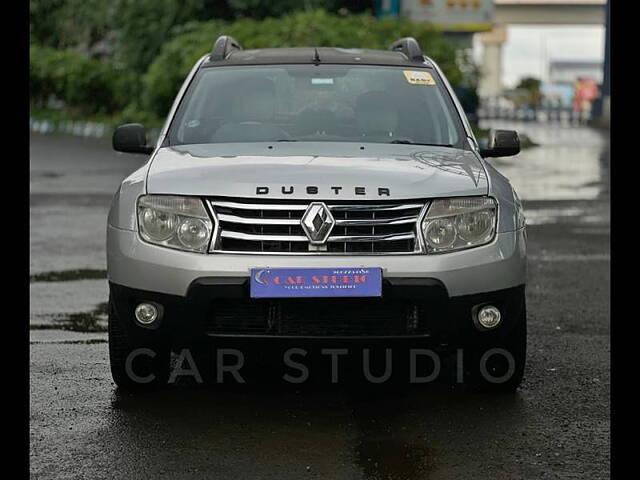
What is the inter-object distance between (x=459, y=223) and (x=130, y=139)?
7.09ft

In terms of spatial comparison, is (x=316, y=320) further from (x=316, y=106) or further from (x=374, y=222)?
(x=316, y=106)

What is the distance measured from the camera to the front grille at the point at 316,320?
6.02m

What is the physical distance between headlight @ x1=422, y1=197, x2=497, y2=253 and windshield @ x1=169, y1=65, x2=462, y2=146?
3.59 ft

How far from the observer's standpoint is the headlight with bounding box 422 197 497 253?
612cm

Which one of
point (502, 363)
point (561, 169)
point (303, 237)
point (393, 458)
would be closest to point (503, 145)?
point (502, 363)

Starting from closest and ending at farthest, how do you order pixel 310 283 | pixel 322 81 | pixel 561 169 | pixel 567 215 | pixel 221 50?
pixel 310 283
pixel 322 81
pixel 221 50
pixel 567 215
pixel 561 169

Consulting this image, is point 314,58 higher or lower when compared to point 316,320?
higher

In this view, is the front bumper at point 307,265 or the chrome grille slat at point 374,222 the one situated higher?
the chrome grille slat at point 374,222

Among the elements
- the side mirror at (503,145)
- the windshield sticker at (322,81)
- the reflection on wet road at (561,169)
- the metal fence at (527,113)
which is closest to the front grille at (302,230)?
the side mirror at (503,145)

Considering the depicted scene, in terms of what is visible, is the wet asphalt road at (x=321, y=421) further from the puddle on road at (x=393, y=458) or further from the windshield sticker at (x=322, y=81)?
the windshield sticker at (x=322, y=81)

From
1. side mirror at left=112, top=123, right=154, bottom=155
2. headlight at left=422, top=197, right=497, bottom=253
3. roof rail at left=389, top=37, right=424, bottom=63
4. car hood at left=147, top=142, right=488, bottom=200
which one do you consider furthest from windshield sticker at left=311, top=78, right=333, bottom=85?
headlight at left=422, top=197, right=497, bottom=253

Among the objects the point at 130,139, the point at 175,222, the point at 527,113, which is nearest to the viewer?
the point at 175,222

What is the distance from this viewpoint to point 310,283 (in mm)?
5910

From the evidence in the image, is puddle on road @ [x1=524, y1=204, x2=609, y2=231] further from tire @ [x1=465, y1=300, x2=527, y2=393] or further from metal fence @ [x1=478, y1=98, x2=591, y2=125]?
metal fence @ [x1=478, y1=98, x2=591, y2=125]
